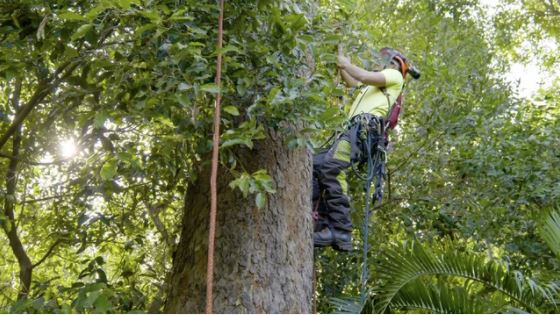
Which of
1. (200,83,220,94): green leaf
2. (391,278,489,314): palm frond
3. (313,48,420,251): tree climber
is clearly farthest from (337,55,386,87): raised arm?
(200,83,220,94): green leaf

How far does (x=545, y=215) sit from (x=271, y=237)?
1.94m

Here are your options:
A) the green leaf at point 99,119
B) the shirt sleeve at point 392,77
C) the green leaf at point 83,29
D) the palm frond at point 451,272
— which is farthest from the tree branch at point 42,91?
the palm frond at point 451,272

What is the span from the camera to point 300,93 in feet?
9.57

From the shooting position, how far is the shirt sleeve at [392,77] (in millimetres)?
4059

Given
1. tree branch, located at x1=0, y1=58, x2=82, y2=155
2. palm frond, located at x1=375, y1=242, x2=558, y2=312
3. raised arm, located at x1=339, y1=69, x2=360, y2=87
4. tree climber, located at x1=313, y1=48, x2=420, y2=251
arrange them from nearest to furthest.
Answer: tree branch, located at x1=0, y1=58, x2=82, y2=155 → palm frond, located at x1=375, y1=242, x2=558, y2=312 → tree climber, located at x1=313, y1=48, x2=420, y2=251 → raised arm, located at x1=339, y1=69, x2=360, y2=87

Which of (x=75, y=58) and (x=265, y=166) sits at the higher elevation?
(x=75, y=58)

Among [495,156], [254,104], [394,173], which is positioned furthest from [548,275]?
[254,104]

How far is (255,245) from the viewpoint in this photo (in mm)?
2922

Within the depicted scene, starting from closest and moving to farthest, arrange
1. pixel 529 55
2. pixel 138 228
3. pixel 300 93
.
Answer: pixel 300 93 < pixel 138 228 < pixel 529 55

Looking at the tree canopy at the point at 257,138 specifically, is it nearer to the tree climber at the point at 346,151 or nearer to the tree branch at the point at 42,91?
the tree branch at the point at 42,91

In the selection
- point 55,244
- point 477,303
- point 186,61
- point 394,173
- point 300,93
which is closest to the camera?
point 186,61

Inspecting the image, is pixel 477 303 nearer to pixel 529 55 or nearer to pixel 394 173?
pixel 394 173

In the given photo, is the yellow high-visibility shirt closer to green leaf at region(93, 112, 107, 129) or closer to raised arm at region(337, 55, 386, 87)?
raised arm at region(337, 55, 386, 87)

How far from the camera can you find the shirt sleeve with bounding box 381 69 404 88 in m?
4.06
